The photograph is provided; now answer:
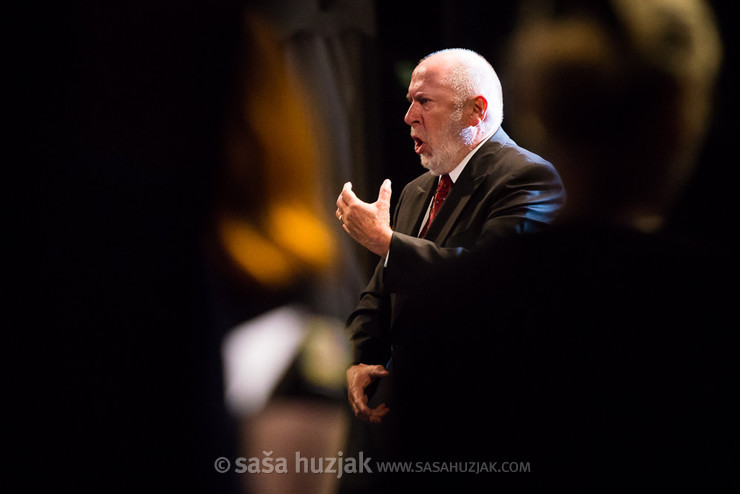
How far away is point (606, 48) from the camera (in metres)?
1.50

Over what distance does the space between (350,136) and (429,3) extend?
0.38 metres

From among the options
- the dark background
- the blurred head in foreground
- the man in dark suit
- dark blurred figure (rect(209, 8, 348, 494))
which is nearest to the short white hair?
the man in dark suit

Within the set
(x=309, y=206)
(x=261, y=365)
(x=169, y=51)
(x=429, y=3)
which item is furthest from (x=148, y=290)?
(x=429, y=3)

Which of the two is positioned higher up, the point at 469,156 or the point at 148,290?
the point at 469,156

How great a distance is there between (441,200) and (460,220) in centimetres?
10

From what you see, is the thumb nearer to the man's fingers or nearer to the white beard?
the white beard

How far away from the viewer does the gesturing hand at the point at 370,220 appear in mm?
1356

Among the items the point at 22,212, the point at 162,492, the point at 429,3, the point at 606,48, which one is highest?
the point at 429,3

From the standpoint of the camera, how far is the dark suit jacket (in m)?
1.36

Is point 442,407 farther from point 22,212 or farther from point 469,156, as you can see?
point 22,212

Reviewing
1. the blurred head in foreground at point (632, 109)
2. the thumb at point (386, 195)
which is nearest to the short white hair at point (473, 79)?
the blurred head in foreground at point (632, 109)

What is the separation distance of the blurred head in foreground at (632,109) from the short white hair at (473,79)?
11cm

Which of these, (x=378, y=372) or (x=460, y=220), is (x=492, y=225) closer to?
(x=460, y=220)

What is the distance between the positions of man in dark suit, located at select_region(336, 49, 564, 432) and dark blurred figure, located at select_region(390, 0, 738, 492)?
0.07m
